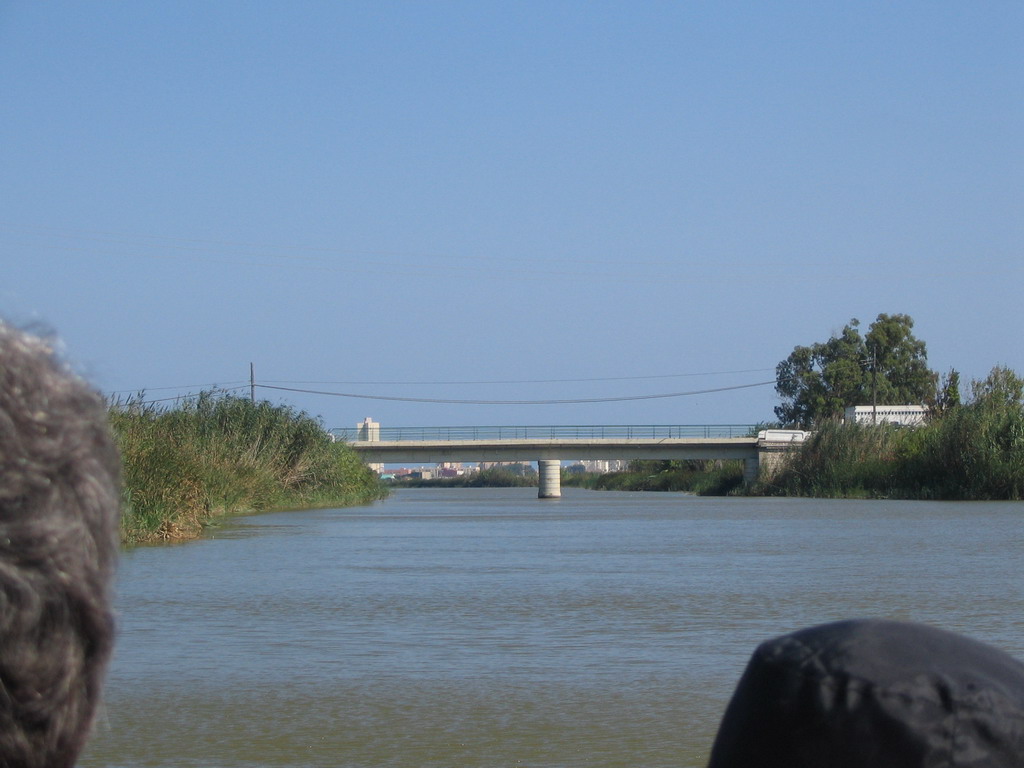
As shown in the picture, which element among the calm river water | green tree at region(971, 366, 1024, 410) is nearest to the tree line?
green tree at region(971, 366, 1024, 410)

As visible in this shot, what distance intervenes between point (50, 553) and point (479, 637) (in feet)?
22.5

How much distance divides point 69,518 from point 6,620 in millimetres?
67

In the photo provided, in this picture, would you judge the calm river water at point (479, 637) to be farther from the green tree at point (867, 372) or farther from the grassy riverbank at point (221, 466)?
the green tree at point (867, 372)

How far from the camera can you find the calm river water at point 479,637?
4.99m

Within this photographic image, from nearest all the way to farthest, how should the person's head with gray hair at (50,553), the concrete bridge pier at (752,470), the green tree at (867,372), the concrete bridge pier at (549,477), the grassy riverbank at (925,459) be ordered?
the person's head with gray hair at (50,553) → the grassy riverbank at (925,459) → the concrete bridge pier at (752,470) → the concrete bridge pier at (549,477) → the green tree at (867,372)

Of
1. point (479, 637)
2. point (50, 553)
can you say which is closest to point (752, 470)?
point (479, 637)

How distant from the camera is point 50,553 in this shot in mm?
787

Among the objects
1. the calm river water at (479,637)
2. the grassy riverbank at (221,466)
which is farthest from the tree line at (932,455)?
the calm river water at (479,637)

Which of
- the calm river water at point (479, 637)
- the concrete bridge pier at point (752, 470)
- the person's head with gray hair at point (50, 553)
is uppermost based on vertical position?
the concrete bridge pier at point (752, 470)

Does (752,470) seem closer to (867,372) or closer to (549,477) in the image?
(549,477)

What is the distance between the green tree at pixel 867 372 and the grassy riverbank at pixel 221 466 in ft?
98.2

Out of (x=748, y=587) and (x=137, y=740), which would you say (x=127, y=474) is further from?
(x=137, y=740)

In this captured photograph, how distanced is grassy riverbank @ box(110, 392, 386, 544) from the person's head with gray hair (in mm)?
11152

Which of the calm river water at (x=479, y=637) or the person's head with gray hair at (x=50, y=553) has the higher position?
the person's head with gray hair at (x=50, y=553)
